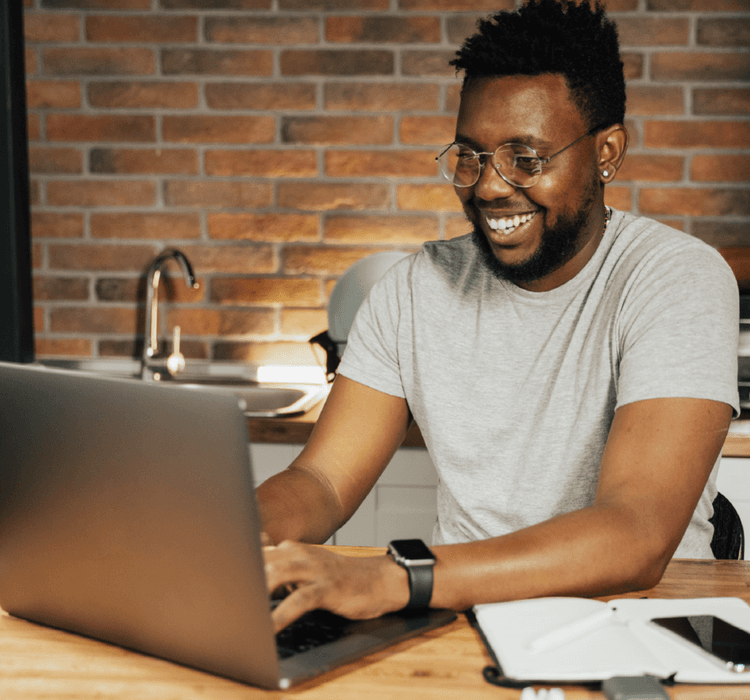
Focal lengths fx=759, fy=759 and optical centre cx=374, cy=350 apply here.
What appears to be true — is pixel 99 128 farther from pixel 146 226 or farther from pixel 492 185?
pixel 492 185

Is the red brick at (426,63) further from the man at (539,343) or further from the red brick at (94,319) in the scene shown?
the red brick at (94,319)

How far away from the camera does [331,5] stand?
212 centimetres

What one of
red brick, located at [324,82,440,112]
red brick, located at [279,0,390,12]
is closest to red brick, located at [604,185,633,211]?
red brick, located at [324,82,440,112]

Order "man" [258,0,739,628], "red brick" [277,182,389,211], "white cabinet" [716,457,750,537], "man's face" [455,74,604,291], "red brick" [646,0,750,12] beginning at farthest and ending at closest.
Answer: "red brick" [277,182,389,211]
"red brick" [646,0,750,12]
"white cabinet" [716,457,750,537]
"man's face" [455,74,604,291]
"man" [258,0,739,628]

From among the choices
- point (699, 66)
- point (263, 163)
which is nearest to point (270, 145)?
point (263, 163)

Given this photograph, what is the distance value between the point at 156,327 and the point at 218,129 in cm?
60

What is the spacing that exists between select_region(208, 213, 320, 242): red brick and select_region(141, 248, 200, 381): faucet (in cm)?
15

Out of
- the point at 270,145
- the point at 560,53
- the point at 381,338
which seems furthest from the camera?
the point at 270,145

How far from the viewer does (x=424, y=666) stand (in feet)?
2.20

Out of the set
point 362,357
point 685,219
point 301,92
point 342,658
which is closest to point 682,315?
point 362,357

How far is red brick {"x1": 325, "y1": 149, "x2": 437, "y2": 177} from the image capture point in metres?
2.16

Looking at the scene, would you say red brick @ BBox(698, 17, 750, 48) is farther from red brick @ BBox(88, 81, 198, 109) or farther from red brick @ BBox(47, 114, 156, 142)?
red brick @ BBox(47, 114, 156, 142)

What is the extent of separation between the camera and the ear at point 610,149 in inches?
46.7

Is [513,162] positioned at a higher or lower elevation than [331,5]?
lower
